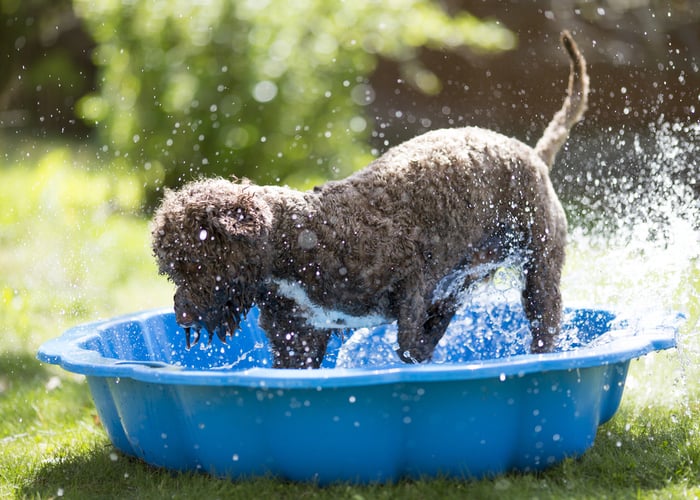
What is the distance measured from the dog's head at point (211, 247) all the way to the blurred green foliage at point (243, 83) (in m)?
5.30

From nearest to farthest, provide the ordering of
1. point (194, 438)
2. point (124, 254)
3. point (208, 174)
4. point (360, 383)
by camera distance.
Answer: point (360, 383) < point (194, 438) < point (124, 254) < point (208, 174)

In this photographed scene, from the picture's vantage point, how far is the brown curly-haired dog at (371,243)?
307 centimetres

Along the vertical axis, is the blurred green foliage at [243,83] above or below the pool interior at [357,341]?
above

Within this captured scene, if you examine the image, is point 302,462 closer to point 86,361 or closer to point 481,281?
point 86,361

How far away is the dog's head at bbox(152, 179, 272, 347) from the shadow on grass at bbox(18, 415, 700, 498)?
608mm

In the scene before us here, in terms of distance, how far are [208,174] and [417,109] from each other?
13.2 ft

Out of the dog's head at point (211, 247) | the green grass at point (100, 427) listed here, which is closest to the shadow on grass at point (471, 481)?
the green grass at point (100, 427)

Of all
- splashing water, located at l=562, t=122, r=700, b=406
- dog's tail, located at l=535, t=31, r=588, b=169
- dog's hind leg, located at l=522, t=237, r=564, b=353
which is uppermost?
dog's tail, located at l=535, t=31, r=588, b=169

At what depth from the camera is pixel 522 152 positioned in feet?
12.9

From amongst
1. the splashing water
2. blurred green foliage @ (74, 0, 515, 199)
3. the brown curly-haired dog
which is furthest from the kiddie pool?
blurred green foliage @ (74, 0, 515, 199)

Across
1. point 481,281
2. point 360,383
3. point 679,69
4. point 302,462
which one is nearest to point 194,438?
point 302,462

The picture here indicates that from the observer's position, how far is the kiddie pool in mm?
2951

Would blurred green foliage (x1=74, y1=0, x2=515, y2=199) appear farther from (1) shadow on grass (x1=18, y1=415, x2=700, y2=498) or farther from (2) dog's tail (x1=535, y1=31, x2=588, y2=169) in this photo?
(1) shadow on grass (x1=18, y1=415, x2=700, y2=498)

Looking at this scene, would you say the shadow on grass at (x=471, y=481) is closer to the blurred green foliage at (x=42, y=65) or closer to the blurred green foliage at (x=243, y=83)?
the blurred green foliage at (x=243, y=83)
